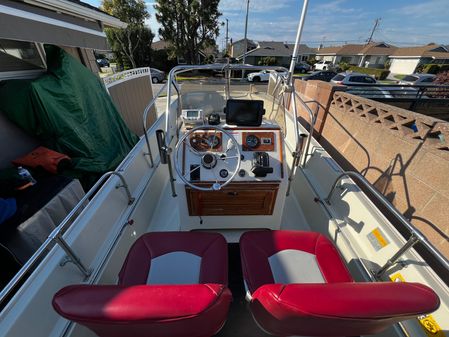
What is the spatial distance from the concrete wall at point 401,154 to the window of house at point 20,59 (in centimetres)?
491

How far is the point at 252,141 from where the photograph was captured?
1922 millimetres

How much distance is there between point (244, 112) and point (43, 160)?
2.22m

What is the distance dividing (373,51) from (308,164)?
38454 millimetres

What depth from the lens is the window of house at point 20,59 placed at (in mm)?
2609

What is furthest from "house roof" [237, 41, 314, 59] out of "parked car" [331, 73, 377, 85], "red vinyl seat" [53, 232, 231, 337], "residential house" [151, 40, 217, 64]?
"red vinyl seat" [53, 232, 231, 337]

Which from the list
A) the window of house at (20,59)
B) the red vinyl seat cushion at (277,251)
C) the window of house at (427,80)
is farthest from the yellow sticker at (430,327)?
the window of house at (427,80)

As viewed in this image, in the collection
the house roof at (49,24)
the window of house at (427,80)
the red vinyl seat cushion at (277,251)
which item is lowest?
the window of house at (427,80)

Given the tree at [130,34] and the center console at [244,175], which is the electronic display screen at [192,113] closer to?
the center console at [244,175]

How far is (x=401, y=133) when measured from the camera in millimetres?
2678

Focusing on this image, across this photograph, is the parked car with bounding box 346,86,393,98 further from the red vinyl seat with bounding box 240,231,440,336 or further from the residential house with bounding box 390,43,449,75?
the residential house with bounding box 390,43,449,75

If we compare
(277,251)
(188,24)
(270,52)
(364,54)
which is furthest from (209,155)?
(364,54)

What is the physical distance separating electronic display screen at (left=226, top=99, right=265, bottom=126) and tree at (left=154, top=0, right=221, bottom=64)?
16.7 m

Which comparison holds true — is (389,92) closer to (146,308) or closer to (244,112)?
(244,112)

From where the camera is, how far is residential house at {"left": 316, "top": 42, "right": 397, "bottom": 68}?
29.9 meters
